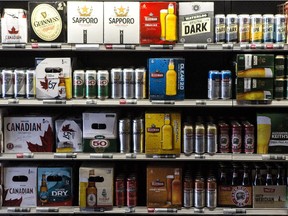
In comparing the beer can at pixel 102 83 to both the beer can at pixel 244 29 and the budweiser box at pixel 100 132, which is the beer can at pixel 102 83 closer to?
the budweiser box at pixel 100 132

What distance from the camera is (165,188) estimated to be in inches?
168

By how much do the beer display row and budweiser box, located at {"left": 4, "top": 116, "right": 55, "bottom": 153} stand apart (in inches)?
28.7

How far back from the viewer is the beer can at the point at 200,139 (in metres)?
4.18

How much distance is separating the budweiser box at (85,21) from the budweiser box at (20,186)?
4.20ft

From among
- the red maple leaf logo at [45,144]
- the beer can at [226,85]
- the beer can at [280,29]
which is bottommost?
the red maple leaf logo at [45,144]

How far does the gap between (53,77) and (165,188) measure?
142 cm

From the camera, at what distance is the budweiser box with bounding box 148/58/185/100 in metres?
4.14

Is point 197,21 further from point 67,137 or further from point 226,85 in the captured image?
point 67,137

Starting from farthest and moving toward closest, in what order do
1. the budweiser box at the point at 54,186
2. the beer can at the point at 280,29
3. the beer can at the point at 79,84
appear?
the budweiser box at the point at 54,186 → the beer can at the point at 79,84 → the beer can at the point at 280,29

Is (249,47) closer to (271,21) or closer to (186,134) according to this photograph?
(271,21)

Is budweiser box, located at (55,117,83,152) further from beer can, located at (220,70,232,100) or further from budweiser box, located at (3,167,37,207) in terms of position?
beer can, located at (220,70,232,100)

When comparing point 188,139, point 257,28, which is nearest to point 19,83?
point 188,139

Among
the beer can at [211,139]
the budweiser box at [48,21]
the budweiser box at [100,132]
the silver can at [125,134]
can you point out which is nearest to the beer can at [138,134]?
the silver can at [125,134]

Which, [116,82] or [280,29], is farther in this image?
[116,82]
